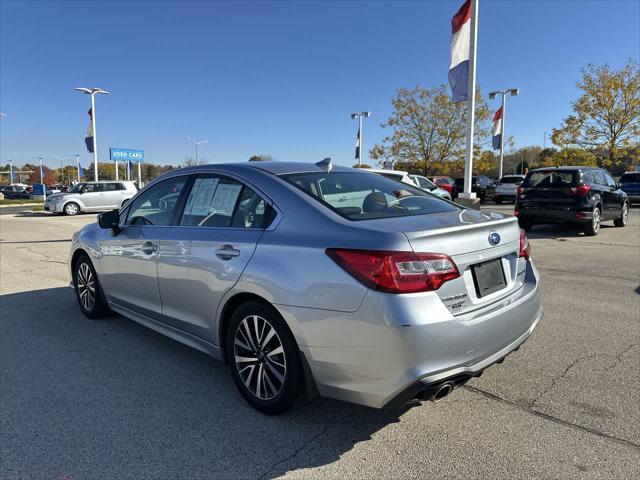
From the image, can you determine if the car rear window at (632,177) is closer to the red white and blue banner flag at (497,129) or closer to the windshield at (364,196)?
the red white and blue banner flag at (497,129)

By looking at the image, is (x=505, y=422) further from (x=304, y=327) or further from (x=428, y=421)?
(x=304, y=327)

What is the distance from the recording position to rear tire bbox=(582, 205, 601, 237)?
11.4 meters

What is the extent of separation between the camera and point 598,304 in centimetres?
548

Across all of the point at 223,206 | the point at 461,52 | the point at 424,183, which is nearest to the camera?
the point at 223,206

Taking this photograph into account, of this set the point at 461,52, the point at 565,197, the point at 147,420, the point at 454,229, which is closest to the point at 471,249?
the point at 454,229

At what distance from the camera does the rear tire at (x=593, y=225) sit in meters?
11.4

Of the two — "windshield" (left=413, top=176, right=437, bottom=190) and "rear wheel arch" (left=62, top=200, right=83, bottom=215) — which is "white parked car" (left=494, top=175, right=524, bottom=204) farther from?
"rear wheel arch" (left=62, top=200, right=83, bottom=215)

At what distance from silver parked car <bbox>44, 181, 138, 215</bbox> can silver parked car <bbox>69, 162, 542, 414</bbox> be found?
2113 centimetres

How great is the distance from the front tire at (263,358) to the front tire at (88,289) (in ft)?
7.69

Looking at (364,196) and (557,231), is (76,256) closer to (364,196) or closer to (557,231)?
(364,196)

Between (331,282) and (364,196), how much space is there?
977 mm

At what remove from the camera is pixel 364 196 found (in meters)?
3.26

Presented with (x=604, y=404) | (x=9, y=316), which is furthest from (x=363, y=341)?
(x=9, y=316)

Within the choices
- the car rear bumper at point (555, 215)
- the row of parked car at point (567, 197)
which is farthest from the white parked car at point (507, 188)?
the car rear bumper at point (555, 215)
